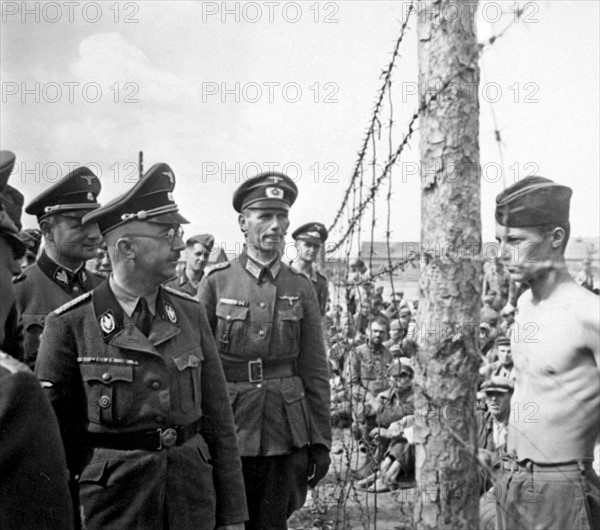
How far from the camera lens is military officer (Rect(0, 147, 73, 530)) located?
1.23 meters

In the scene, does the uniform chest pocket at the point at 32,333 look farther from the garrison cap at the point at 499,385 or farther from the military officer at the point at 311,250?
the military officer at the point at 311,250

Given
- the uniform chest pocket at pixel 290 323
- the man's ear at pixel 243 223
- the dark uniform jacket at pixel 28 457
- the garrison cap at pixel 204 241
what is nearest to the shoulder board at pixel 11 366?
the dark uniform jacket at pixel 28 457

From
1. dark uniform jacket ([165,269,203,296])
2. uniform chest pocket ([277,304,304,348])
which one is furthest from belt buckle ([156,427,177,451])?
dark uniform jacket ([165,269,203,296])

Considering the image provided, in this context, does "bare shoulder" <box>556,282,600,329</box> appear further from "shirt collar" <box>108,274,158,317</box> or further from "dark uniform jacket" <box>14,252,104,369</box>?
"dark uniform jacket" <box>14,252,104,369</box>

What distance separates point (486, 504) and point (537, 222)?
2.15m

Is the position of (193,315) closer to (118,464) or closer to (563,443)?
(118,464)

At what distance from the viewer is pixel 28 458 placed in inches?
49.3

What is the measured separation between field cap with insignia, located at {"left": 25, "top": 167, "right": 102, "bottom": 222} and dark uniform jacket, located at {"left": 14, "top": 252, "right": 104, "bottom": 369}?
0.30 metres

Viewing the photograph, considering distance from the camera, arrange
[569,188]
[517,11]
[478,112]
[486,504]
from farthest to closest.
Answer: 1. [486,504]
2. [569,188]
3. [478,112]
4. [517,11]

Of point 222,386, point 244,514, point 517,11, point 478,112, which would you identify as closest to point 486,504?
point 244,514

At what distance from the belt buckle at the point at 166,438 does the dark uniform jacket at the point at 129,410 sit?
0.07 ft

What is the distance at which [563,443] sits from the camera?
8.71 ft

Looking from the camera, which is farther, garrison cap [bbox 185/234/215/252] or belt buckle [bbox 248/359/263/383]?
garrison cap [bbox 185/234/215/252]

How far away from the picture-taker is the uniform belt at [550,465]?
8.70 ft
